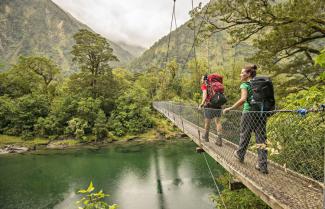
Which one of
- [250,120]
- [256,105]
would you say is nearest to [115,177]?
[250,120]

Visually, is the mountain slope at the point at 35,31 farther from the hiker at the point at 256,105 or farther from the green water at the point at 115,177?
Result: the hiker at the point at 256,105

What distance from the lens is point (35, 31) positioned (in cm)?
13862

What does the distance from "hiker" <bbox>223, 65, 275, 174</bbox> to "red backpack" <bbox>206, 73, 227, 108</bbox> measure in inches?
32.5

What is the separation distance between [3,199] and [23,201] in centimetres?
102

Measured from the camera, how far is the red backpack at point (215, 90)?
3140mm

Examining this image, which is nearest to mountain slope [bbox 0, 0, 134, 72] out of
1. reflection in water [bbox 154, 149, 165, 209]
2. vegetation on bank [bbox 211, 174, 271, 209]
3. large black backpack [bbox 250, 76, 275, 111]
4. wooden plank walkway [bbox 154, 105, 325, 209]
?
reflection in water [bbox 154, 149, 165, 209]

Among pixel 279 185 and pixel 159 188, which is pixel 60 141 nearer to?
pixel 159 188

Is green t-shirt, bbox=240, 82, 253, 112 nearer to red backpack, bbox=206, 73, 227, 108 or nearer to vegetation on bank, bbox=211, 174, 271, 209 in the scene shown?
red backpack, bbox=206, 73, 227, 108

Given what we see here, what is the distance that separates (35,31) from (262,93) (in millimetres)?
161165

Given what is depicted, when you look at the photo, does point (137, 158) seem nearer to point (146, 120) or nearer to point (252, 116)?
point (146, 120)

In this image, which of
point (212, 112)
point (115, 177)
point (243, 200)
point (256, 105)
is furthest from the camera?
point (115, 177)

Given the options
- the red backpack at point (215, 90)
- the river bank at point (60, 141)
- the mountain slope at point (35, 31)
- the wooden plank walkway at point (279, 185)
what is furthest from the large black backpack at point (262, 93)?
the mountain slope at point (35, 31)

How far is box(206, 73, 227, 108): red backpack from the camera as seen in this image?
314 centimetres

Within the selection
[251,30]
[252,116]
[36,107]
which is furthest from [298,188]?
[36,107]
